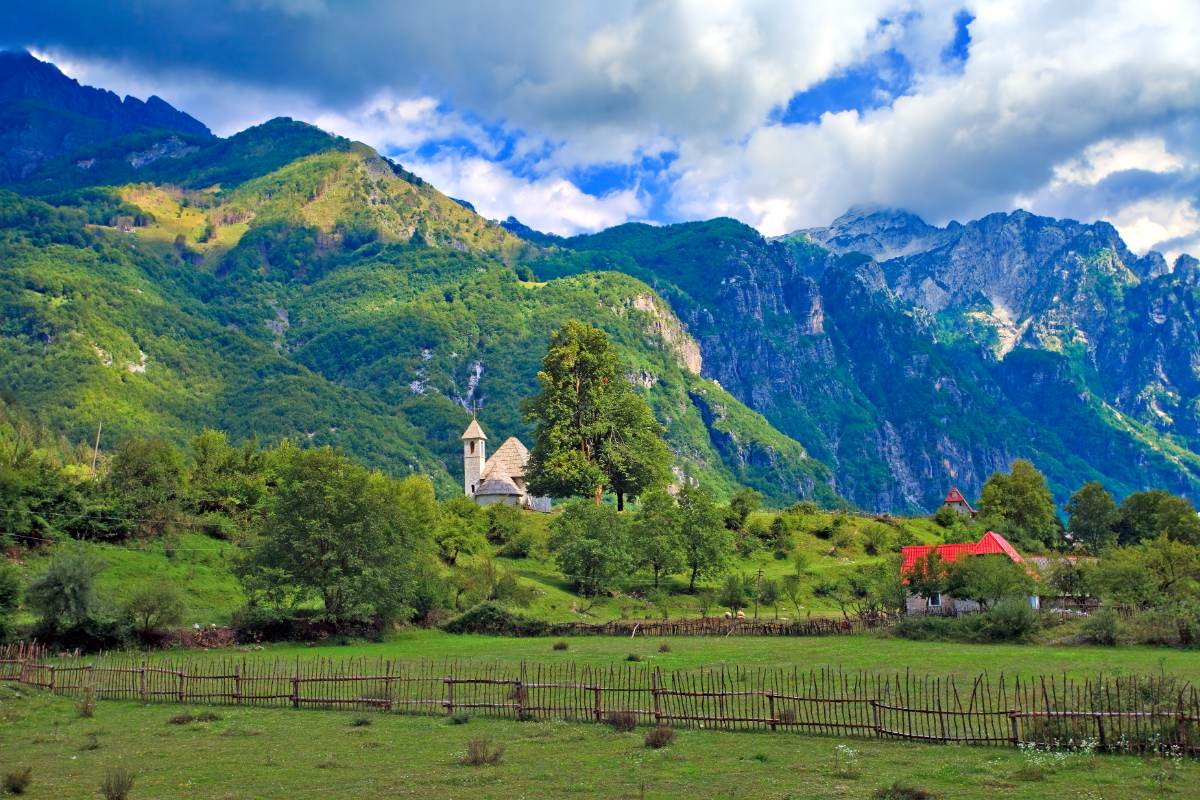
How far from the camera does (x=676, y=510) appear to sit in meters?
80.5

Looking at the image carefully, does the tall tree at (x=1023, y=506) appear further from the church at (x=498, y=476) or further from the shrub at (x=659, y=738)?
the shrub at (x=659, y=738)

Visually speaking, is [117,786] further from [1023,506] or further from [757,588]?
[1023,506]

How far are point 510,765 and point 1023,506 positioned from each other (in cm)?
9109

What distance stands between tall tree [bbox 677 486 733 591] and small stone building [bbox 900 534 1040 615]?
12.3 meters

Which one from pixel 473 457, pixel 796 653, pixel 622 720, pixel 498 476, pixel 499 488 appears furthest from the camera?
pixel 473 457

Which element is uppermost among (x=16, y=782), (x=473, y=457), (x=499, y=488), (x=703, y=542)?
(x=473, y=457)

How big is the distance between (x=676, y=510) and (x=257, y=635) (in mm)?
35073

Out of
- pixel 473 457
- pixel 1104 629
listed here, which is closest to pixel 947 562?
pixel 1104 629

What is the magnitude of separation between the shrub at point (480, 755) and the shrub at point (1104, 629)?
1358 inches

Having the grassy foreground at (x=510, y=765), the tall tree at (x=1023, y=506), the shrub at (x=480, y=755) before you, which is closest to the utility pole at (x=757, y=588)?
the tall tree at (x=1023, y=506)

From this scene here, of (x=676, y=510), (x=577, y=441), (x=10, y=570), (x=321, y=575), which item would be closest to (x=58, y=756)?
(x=10, y=570)

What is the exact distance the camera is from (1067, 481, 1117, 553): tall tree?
4114 inches

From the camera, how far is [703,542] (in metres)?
76.6

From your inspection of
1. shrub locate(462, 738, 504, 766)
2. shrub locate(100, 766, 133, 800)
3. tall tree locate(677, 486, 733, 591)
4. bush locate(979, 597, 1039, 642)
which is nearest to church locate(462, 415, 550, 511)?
tall tree locate(677, 486, 733, 591)
